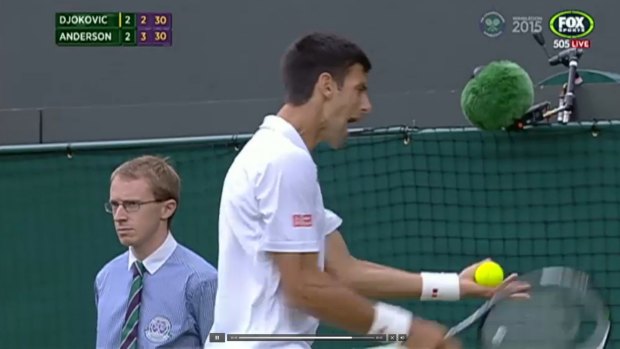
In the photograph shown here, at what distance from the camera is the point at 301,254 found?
11.1 ft

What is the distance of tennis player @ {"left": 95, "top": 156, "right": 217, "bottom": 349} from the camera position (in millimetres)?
4176

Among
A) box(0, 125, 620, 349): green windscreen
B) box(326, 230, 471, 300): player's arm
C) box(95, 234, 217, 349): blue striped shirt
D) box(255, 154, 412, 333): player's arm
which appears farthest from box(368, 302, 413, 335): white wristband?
box(0, 125, 620, 349): green windscreen

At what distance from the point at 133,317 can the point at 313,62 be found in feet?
3.49

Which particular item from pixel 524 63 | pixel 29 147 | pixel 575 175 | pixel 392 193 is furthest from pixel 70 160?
pixel 524 63

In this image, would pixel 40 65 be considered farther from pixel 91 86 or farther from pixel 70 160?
pixel 70 160

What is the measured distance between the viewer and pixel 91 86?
9977 mm

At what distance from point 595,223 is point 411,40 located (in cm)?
344

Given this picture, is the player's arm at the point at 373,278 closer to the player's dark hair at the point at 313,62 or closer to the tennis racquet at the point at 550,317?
the tennis racquet at the point at 550,317

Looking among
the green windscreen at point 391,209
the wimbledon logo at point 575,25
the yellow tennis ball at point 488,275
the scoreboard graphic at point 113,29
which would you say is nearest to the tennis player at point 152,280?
the yellow tennis ball at point 488,275

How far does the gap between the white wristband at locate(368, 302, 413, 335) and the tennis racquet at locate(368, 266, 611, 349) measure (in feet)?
1.61

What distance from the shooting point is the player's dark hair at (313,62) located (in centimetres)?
355

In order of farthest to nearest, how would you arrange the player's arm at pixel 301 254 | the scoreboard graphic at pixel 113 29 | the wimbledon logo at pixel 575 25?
the scoreboard graphic at pixel 113 29, the wimbledon logo at pixel 575 25, the player's arm at pixel 301 254

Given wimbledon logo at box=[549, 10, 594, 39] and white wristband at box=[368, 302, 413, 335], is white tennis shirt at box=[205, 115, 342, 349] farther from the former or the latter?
wimbledon logo at box=[549, 10, 594, 39]

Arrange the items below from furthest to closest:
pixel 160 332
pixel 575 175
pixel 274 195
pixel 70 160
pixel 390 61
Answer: pixel 390 61
pixel 70 160
pixel 575 175
pixel 160 332
pixel 274 195
